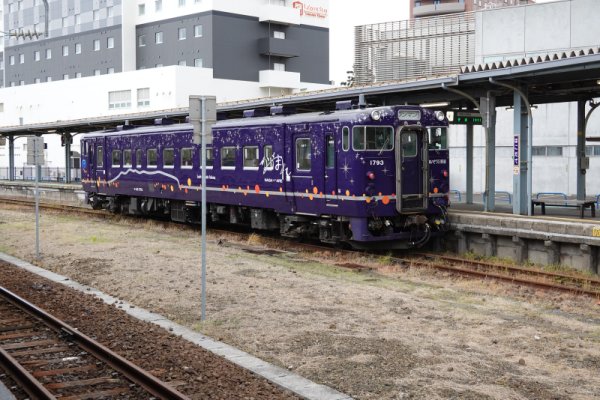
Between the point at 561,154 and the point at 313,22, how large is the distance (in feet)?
134

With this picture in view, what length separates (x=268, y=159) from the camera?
18797 millimetres

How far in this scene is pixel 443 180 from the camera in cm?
1741

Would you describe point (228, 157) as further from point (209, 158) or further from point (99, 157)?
point (99, 157)

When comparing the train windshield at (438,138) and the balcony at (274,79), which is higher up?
the balcony at (274,79)

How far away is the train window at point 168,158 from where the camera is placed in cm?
2329

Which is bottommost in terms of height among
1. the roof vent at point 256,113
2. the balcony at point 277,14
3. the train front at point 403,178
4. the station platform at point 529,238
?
the station platform at point 529,238

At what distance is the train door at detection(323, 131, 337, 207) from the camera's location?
16.7 m

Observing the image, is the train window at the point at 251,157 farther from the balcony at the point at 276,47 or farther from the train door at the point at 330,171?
the balcony at the point at 276,47

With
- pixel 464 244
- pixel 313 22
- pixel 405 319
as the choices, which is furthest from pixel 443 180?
pixel 313 22

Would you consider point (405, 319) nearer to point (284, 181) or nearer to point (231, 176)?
point (284, 181)

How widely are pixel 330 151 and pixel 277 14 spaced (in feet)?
163

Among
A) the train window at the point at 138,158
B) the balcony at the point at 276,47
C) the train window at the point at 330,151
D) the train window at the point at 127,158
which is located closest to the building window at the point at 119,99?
the balcony at the point at 276,47

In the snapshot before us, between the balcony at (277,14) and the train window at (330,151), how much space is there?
48.7 metres

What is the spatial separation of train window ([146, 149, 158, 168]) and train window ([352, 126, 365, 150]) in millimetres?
10124
